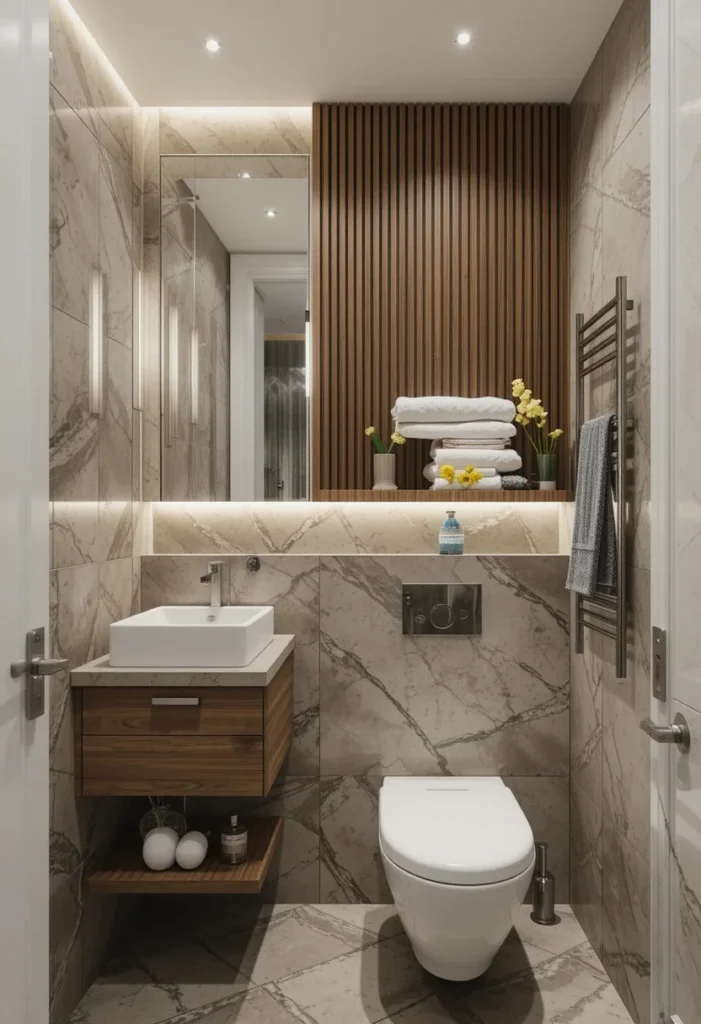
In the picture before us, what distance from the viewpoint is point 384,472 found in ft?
8.71

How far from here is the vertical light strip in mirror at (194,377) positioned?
2.75 meters

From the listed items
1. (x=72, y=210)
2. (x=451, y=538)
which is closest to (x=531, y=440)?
(x=451, y=538)

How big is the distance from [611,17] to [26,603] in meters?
2.18

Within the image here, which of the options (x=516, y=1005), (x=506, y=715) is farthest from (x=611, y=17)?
(x=516, y=1005)

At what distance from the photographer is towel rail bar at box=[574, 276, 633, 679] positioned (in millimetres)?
1924

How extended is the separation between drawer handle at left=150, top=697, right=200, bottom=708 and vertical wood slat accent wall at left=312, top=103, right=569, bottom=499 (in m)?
0.93

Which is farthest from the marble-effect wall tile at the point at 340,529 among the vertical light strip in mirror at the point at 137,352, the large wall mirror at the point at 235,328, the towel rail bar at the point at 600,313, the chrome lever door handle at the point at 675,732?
the chrome lever door handle at the point at 675,732

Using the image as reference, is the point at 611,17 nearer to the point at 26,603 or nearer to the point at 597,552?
the point at 597,552

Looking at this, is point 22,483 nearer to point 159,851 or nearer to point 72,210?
point 72,210

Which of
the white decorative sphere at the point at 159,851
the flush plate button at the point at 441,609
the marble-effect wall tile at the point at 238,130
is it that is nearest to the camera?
the white decorative sphere at the point at 159,851

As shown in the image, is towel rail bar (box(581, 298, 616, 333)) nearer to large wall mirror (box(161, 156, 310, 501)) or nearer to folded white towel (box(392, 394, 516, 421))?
folded white towel (box(392, 394, 516, 421))

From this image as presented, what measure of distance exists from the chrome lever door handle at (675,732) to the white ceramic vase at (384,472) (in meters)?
1.60

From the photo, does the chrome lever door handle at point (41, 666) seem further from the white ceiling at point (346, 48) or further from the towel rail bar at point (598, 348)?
the white ceiling at point (346, 48)

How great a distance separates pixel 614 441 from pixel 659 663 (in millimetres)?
977
